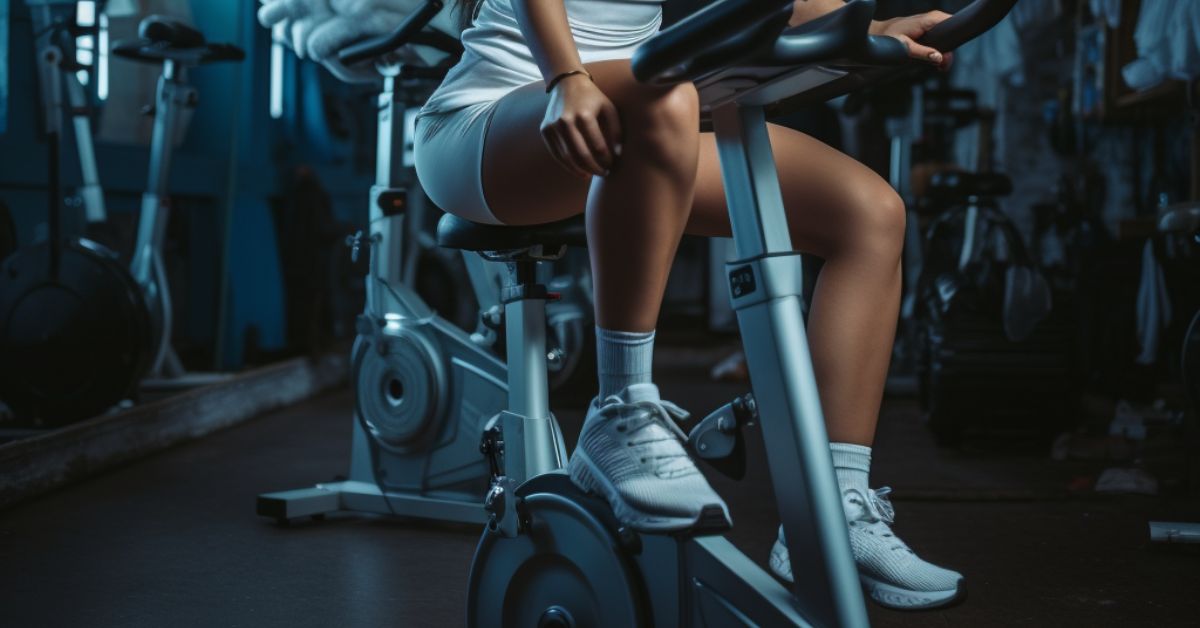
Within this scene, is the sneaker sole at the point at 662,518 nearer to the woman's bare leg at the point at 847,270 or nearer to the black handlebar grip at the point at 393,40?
the woman's bare leg at the point at 847,270

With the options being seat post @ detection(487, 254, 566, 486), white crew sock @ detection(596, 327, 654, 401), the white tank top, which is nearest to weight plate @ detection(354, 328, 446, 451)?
seat post @ detection(487, 254, 566, 486)

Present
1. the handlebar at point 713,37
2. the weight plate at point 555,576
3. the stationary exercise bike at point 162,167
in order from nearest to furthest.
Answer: the handlebar at point 713,37 < the weight plate at point 555,576 < the stationary exercise bike at point 162,167

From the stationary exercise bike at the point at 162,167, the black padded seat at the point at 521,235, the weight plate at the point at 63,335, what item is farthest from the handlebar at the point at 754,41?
the stationary exercise bike at the point at 162,167

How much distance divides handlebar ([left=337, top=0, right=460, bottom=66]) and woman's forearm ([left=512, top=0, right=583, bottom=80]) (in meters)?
1.02

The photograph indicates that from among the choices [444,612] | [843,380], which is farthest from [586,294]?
[843,380]

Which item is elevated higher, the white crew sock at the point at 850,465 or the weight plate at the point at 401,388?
the white crew sock at the point at 850,465

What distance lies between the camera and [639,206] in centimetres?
106

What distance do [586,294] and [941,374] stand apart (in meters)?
1.19

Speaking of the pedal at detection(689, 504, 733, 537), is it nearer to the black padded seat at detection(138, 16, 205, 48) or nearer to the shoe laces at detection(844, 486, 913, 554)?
the shoe laces at detection(844, 486, 913, 554)

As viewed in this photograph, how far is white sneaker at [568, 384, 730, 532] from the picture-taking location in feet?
3.38

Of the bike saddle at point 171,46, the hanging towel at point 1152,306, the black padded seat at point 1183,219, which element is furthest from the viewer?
→ the bike saddle at point 171,46

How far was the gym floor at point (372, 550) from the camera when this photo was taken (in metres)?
1.61

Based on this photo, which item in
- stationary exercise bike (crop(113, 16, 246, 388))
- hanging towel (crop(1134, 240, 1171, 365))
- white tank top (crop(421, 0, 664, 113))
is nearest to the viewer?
white tank top (crop(421, 0, 664, 113))

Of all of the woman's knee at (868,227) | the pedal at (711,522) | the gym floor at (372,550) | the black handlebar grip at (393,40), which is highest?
the black handlebar grip at (393,40)
